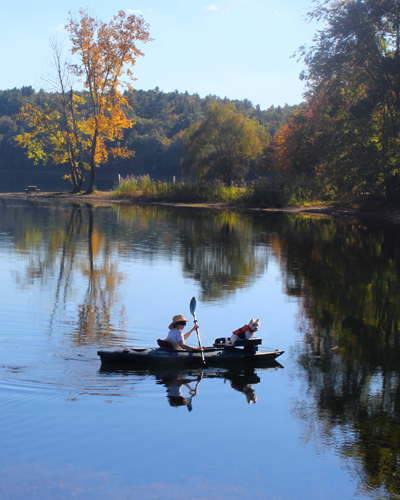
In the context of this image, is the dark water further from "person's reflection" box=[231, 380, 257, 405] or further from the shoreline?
the shoreline

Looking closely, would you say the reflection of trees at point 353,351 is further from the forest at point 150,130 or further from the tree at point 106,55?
the forest at point 150,130

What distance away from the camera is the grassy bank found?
4234cm

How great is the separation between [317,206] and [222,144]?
1053cm

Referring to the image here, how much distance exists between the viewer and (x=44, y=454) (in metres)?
5.55

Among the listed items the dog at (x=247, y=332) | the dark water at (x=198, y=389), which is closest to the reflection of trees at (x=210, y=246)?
the dark water at (x=198, y=389)

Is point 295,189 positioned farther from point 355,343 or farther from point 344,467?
point 344,467

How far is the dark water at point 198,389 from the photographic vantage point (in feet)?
17.3

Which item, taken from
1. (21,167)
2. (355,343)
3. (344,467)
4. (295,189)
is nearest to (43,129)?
(295,189)

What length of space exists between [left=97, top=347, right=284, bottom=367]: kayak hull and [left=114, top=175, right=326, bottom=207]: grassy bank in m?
34.1

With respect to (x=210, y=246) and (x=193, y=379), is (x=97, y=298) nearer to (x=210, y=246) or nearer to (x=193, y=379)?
(x=193, y=379)

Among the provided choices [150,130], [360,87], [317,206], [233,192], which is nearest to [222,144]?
[233,192]

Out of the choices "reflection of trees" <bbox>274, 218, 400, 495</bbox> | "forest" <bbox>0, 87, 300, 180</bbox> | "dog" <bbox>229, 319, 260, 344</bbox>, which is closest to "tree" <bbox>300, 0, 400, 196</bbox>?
"reflection of trees" <bbox>274, 218, 400, 495</bbox>

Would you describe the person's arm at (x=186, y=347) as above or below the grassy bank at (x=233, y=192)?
below

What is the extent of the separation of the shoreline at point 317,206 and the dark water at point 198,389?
64.1 ft
